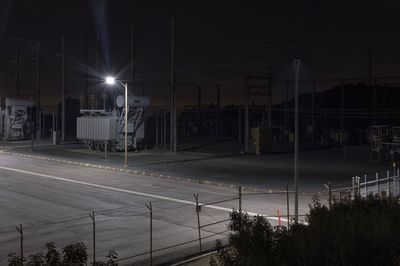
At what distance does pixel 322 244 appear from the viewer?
→ 9.77 m

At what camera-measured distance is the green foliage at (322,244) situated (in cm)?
923

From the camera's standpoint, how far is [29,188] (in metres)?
30.0

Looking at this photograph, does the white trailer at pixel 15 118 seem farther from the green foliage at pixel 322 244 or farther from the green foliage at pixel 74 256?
the green foliage at pixel 74 256

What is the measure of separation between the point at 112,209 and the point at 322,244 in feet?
49.6

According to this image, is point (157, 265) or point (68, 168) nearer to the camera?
point (157, 265)

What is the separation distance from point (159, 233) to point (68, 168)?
2252cm

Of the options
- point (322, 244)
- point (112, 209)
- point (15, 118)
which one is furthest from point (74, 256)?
point (15, 118)

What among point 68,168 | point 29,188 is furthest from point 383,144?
point 29,188

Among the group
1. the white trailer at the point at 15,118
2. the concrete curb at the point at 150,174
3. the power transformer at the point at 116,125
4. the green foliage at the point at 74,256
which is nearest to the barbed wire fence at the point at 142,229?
the concrete curb at the point at 150,174

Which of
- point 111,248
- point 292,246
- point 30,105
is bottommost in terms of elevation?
point 111,248

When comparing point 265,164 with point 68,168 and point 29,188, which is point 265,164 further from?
point 29,188

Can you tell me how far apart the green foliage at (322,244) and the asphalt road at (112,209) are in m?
5.05

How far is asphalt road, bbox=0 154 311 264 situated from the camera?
17.7 metres

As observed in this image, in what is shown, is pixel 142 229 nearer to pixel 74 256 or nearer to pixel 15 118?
pixel 74 256
